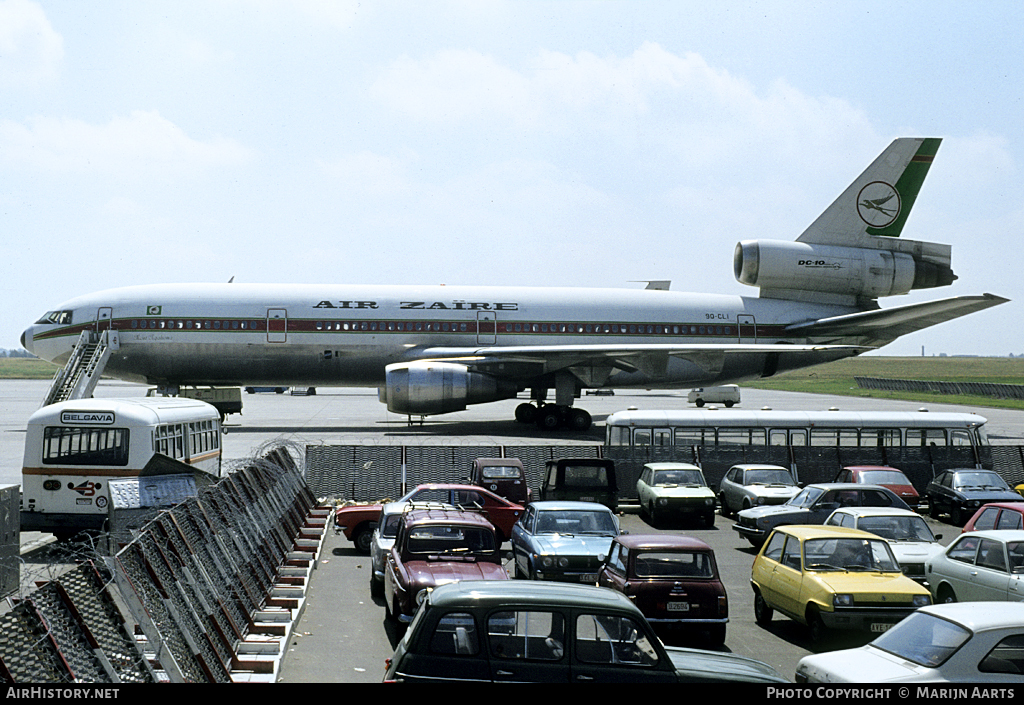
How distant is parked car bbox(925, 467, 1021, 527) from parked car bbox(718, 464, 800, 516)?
3.71 m

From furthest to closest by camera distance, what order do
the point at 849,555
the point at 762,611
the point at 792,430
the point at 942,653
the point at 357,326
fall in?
1. the point at 357,326
2. the point at 792,430
3. the point at 762,611
4. the point at 849,555
5. the point at 942,653

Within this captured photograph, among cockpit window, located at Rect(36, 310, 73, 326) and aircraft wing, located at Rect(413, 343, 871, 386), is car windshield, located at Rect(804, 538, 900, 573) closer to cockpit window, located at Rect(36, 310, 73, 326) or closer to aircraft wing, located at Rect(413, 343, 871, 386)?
aircraft wing, located at Rect(413, 343, 871, 386)

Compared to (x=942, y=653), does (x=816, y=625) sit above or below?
below

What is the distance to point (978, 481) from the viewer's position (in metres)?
23.0

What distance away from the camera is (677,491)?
2158cm

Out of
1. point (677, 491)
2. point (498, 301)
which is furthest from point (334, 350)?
point (677, 491)

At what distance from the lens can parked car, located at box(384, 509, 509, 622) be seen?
11.9 m

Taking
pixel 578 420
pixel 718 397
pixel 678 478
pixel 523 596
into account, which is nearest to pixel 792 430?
pixel 678 478

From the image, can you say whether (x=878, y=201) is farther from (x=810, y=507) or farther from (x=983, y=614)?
(x=983, y=614)

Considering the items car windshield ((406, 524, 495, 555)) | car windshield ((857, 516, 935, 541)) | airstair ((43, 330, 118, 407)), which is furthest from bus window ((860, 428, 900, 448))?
airstair ((43, 330, 118, 407))

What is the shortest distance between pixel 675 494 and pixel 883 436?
9.31m

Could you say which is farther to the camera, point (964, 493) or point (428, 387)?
point (428, 387)

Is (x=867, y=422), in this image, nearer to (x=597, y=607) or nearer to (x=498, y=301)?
(x=498, y=301)

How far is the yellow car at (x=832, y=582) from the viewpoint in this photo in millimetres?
11516
